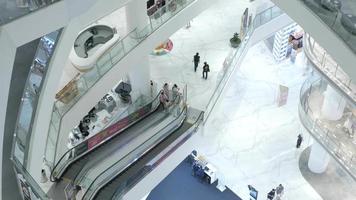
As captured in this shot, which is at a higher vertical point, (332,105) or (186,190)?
(332,105)

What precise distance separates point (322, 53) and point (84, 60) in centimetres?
797

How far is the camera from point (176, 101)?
17.1 meters

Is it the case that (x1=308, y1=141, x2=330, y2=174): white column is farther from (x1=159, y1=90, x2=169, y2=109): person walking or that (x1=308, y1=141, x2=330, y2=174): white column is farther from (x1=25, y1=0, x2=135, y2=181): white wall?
(x1=25, y1=0, x2=135, y2=181): white wall

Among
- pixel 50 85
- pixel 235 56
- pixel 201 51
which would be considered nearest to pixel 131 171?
pixel 50 85

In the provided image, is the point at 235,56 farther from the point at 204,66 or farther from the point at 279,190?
the point at 279,190

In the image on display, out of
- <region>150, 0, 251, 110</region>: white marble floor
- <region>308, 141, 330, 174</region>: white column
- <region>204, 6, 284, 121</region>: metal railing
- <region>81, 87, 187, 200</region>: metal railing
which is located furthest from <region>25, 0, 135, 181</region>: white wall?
→ <region>308, 141, 330, 174</region>: white column

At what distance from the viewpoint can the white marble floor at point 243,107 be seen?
60.2ft

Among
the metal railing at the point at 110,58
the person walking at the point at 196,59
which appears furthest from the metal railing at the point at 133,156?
the person walking at the point at 196,59

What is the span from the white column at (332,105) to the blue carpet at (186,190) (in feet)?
14.1

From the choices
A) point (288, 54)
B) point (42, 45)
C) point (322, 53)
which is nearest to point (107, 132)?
point (42, 45)

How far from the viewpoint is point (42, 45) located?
11.3m

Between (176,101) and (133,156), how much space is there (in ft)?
9.99

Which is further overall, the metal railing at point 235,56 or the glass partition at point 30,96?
the metal railing at point 235,56

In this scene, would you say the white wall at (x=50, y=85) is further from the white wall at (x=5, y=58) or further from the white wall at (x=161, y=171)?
the white wall at (x=161, y=171)
